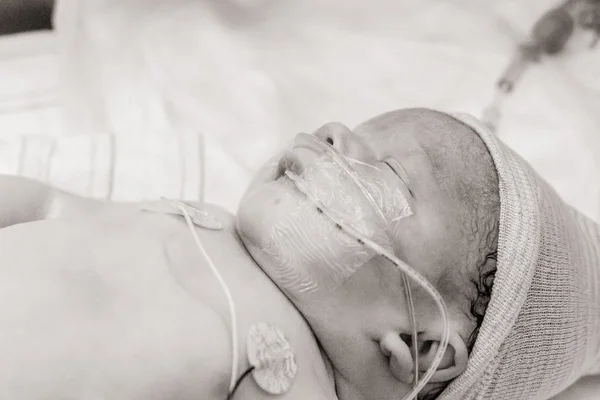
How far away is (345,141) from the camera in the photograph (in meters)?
1.05

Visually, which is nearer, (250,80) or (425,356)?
(425,356)

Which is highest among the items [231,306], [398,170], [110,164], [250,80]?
[398,170]

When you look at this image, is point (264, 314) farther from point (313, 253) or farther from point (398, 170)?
point (398, 170)

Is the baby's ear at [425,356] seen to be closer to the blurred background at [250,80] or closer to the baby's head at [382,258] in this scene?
the baby's head at [382,258]

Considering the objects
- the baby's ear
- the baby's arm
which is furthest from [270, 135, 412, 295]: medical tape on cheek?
the baby's arm

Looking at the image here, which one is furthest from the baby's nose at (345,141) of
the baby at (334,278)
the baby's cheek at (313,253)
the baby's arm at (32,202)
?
the baby's arm at (32,202)

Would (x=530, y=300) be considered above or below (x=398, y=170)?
below

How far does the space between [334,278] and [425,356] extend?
196mm

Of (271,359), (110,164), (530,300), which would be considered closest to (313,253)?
(271,359)

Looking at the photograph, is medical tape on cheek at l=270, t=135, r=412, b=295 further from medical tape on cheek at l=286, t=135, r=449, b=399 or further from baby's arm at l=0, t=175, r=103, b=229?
baby's arm at l=0, t=175, r=103, b=229

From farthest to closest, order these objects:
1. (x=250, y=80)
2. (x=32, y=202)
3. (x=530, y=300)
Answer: (x=250, y=80)
(x=32, y=202)
(x=530, y=300)

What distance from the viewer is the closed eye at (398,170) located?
39.2 inches

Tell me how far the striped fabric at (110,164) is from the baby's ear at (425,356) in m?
0.65

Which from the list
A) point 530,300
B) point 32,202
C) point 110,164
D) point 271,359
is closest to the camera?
point 271,359
